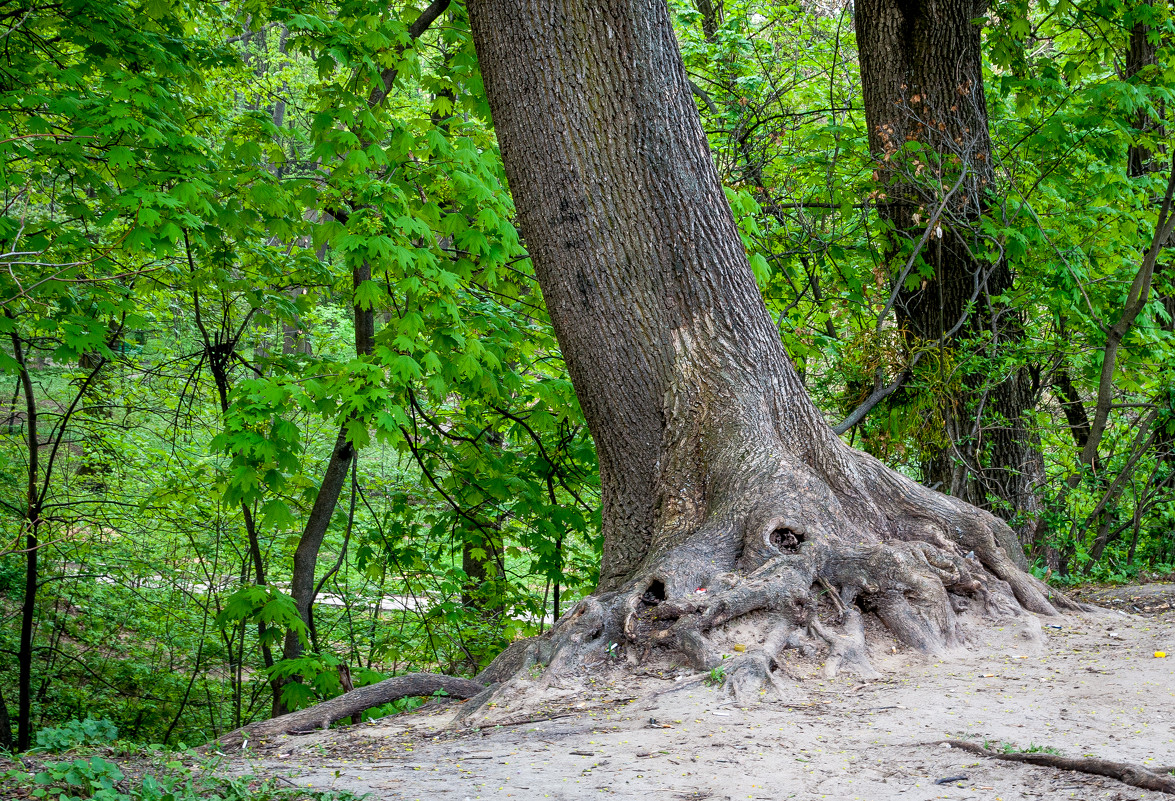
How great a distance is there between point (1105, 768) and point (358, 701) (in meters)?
3.46

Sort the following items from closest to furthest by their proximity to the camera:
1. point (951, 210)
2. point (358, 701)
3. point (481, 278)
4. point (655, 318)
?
point (358, 701) < point (655, 318) < point (951, 210) < point (481, 278)

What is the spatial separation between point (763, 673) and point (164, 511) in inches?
264

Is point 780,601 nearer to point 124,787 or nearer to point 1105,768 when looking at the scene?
point 1105,768

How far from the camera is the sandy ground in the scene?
268 centimetres

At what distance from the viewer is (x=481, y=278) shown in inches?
295

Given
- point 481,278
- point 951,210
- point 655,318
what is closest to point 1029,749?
point 655,318

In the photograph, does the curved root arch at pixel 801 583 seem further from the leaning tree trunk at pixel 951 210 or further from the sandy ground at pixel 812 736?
the leaning tree trunk at pixel 951 210

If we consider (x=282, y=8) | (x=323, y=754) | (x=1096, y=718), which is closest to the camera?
(x=1096, y=718)

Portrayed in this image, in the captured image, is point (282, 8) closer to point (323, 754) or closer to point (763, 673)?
point (323, 754)

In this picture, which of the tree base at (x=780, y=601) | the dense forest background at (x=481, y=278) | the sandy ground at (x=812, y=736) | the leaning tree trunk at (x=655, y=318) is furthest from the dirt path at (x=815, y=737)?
the dense forest background at (x=481, y=278)

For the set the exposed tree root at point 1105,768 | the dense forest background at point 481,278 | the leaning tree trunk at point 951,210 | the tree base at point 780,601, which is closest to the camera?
the exposed tree root at point 1105,768

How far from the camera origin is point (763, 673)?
3670 millimetres

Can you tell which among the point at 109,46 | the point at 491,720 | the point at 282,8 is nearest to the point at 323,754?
the point at 491,720

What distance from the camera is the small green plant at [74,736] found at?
3029 mm
